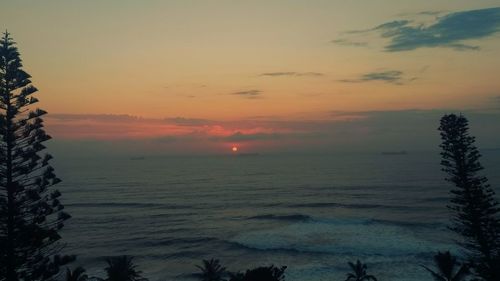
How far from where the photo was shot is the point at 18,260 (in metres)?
22.5

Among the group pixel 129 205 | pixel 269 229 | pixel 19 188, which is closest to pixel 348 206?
pixel 269 229

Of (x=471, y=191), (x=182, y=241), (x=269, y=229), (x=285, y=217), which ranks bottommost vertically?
(x=182, y=241)

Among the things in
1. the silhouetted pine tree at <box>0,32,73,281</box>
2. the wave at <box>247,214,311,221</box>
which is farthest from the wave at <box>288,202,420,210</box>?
the silhouetted pine tree at <box>0,32,73,281</box>

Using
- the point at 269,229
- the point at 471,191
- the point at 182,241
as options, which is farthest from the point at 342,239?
the point at 471,191

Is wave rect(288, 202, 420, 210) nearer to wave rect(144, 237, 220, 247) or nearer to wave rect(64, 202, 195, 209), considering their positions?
wave rect(64, 202, 195, 209)

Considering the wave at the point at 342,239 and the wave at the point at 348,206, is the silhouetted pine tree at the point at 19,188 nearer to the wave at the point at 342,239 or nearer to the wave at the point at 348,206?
the wave at the point at 342,239

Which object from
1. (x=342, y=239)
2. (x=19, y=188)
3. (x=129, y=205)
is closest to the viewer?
(x=19, y=188)

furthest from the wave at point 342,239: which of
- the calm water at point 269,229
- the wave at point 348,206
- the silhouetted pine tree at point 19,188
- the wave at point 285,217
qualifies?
the silhouetted pine tree at point 19,188

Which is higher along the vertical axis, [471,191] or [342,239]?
[471,191]

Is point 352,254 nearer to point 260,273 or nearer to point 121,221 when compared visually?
point 260,273

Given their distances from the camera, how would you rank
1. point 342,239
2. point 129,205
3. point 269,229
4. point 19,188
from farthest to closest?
point 129,205, point 269,229, point 342,239, point 19,188

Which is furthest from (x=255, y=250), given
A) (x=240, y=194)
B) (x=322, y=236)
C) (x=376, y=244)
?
(x=240, y=194)

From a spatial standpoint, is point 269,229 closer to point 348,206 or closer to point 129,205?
point 348,206

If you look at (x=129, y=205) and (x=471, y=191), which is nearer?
(x=471, y=191)
